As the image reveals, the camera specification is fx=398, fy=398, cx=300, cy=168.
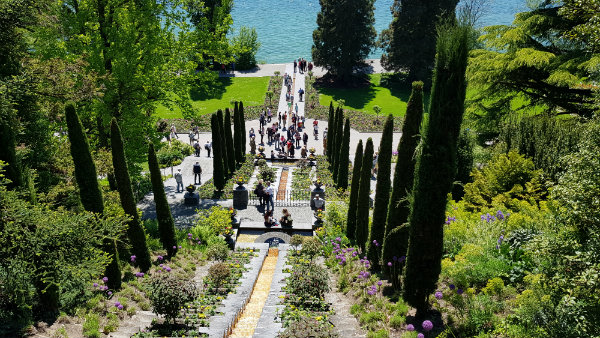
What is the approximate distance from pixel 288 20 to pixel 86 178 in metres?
109

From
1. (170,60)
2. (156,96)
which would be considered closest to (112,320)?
(156,96)

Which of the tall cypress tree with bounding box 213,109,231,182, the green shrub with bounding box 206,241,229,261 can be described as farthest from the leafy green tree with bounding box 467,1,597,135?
the green shrub with bounding box 206,241,229,261

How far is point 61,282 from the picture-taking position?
8.43 metres

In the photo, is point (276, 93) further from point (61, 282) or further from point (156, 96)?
point (61, 282)

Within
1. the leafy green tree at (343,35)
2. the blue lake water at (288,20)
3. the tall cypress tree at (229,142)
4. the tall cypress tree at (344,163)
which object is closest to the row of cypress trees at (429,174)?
the tall cypress tree at (344,163)

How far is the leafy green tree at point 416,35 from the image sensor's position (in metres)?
50.9

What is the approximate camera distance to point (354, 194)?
56.3ft

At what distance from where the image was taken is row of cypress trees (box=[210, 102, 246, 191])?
25.3 m

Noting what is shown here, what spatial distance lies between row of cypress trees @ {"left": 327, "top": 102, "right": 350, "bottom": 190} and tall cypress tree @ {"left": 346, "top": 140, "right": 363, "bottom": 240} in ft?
25.8

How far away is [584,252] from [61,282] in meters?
10.4

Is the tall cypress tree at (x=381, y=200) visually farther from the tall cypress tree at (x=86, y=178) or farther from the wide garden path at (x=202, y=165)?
the wide garden path at (x=202, y=165)

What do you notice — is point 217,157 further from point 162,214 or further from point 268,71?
point 268,71

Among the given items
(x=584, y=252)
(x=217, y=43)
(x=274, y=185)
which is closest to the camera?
(x=584, y=252)

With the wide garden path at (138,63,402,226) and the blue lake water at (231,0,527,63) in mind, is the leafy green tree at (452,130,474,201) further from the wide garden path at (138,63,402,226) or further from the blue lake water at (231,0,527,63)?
the blue lake water at (231,0,527,63)
